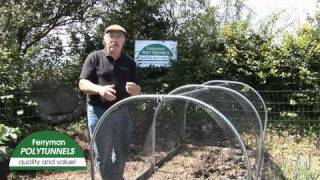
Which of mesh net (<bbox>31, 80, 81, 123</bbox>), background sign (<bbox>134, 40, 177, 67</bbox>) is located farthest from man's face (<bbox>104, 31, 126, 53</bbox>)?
background sign (<bbox>134, 40, 177, 67</bbox>)

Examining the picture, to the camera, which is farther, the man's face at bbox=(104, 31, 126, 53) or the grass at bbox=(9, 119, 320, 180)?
the grass at bbox=(9, 119, 320, 180)

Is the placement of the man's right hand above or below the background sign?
below

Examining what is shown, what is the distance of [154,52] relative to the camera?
11.2 meters

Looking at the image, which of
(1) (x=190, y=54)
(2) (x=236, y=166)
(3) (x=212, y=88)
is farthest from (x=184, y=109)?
(1) (x=190, y=54)

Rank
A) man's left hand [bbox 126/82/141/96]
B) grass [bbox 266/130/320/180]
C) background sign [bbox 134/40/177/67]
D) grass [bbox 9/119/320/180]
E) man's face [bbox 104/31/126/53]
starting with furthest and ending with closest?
background sign [bbox 134/40/177/67] → grass [bbox 266/130/320/180] → grass [bbox 9/119/320/180] → man's face [bbox 104/31/126/53] → man's left hand [bbox 126/82/141/96]

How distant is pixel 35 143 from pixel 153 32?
284 inches

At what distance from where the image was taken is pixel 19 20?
398 inches

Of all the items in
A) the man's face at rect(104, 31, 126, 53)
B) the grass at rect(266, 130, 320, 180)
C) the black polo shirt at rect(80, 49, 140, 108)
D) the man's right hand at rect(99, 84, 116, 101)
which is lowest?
the grass at rect(266, 130, 320, 180)

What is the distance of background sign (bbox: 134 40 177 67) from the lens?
11.0m

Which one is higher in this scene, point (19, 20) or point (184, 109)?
point (19, 20)

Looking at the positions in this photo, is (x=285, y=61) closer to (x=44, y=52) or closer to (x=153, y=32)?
(x=153, y=32)

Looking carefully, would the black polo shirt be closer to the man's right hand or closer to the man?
the man

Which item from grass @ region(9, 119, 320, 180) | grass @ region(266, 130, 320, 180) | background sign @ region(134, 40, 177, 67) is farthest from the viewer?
background sign @ region(134, 40, 177, 67)

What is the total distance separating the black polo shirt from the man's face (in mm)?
101
